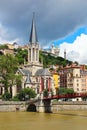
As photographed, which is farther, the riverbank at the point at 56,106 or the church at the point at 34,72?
the church at the point at 34,72

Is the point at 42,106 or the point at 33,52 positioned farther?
the point at 33,52

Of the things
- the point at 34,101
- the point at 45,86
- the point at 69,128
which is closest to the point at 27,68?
the point at 45,86

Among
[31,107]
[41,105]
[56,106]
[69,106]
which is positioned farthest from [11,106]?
[69,106]

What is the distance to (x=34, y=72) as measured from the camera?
4980 inches

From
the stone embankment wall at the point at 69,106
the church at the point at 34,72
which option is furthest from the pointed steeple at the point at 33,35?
the stone embankment wall at the point at 69,106

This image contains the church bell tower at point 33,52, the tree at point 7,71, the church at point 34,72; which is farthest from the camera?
the church bell tower at point 33,52

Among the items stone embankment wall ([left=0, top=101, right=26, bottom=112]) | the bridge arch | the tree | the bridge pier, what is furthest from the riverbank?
the tree

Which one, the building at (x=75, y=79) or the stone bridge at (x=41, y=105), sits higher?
the building at (x=75, y=79)

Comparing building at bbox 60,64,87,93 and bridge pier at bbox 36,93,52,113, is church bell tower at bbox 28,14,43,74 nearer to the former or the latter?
building at bbox 60,64,87,93

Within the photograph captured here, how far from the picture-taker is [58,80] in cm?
14025

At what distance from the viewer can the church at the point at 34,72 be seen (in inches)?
4675

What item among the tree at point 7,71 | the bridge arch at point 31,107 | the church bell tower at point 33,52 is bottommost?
the bridge arch at point 31,107

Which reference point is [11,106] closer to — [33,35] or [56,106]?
[56,106]

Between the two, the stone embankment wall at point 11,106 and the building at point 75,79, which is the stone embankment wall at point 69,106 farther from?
the building at point 75,79
